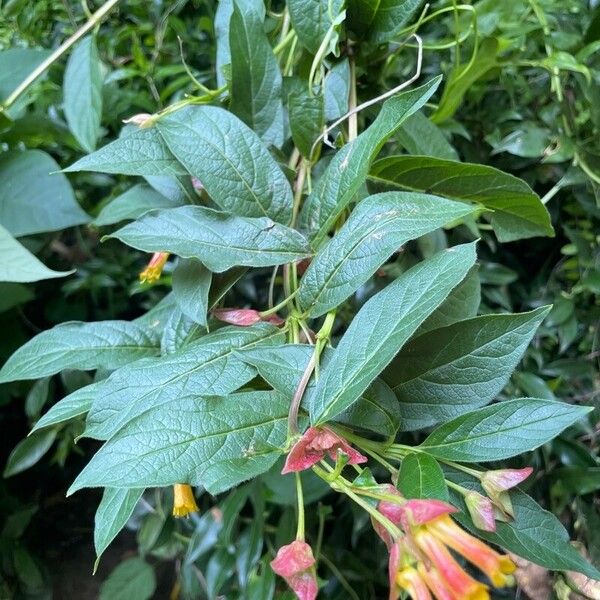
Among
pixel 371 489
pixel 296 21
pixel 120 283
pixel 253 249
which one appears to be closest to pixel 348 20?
pixel 296 21

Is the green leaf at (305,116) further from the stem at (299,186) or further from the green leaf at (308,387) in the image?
the green leaf at (308,387)

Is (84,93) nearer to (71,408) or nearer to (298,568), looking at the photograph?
(71,408)

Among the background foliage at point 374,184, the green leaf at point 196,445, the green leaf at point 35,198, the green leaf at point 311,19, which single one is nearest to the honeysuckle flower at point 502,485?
the green leaf at point 196,445

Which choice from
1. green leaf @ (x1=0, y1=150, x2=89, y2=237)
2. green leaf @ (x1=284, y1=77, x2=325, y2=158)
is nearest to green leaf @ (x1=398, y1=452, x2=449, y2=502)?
green leaf @ (x1=284, y1=77, x2=325, y2=158)

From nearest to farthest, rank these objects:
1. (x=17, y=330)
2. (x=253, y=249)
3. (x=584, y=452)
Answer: (x=253, y=249), (x=584, y=452), (x=17, y=330)

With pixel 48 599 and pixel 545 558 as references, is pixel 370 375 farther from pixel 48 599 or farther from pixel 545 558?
pixel 48 599
